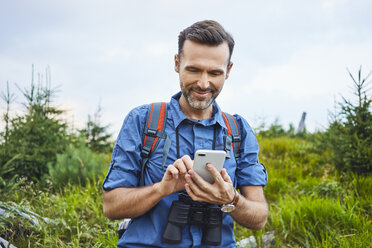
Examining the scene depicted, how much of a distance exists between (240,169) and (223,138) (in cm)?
32

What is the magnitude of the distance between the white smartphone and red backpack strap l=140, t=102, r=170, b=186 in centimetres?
44

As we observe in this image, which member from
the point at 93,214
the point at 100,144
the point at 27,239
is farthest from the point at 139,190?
the point at 100,144

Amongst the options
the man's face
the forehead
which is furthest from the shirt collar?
the forehead

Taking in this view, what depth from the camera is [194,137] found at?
8.31ft

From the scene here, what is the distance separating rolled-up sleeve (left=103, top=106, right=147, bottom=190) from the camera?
89.9 inches

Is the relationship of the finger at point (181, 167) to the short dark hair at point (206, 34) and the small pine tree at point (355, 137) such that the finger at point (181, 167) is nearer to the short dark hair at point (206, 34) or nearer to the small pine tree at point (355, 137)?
the short dark hair at point (206, 34)

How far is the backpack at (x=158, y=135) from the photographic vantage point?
7.79 feet

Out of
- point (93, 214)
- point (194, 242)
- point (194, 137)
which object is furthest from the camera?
point (93, 214)

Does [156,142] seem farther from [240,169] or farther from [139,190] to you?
[240,169]

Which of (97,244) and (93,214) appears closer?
(97,244)

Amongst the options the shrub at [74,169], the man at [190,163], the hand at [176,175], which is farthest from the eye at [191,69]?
the shrub at [74,169]

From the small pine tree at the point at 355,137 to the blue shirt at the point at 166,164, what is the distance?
4171 millimetres

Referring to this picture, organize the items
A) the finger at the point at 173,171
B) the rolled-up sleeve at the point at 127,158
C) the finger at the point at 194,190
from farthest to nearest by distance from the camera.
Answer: the rolled-up sleeve at the point at 127,158 < the finger at the point at 194,190 < the finger at the point at 173,171

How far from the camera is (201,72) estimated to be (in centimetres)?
252
